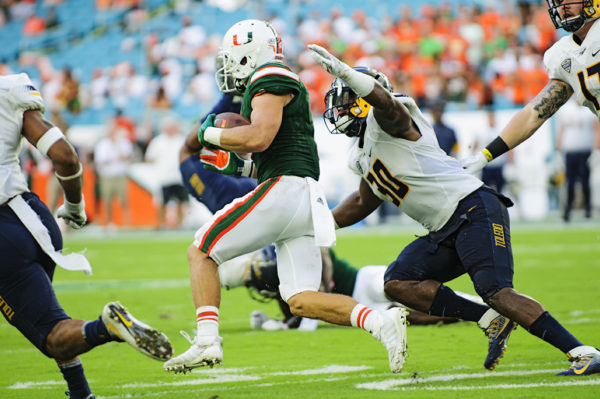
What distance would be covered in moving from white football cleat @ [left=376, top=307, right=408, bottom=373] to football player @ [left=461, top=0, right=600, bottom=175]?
1.18 metres

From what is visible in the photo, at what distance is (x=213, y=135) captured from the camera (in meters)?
4.06

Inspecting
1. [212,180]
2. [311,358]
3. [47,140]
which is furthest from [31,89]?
[212,180]

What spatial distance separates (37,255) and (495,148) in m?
2.49

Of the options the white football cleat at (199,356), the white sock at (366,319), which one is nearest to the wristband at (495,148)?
the white sock at (366,319)

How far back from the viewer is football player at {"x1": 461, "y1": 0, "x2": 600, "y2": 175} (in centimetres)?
466

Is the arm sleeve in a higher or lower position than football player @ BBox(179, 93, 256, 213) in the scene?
higher

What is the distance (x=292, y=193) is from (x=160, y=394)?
1138mm

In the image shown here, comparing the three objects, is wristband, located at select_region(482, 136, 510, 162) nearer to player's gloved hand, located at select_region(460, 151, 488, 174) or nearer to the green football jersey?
player's gloved hand, located at select_region(460, 151, 488, 174)

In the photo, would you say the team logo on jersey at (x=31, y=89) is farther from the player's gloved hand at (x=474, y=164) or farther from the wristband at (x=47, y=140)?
the player's gloved hand at (x=474, y=164)

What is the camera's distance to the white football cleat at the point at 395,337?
381 cm

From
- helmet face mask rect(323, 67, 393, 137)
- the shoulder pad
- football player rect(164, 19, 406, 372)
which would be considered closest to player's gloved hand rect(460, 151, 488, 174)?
helmet face mask rect(323, 67, 393, 137)

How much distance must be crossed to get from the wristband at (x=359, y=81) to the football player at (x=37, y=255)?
1248mm

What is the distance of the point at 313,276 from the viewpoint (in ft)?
13.6

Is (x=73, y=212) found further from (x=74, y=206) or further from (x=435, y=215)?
(x=435, y=215)
